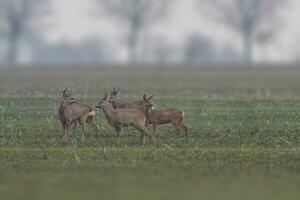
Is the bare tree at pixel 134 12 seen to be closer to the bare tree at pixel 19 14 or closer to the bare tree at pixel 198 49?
the bare tree at pixel 19 14

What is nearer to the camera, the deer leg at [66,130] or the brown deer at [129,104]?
the deer leg at [66,130]

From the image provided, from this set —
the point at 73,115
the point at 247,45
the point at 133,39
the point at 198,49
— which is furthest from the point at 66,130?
the point at 198,49

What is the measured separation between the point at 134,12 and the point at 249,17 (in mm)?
15187

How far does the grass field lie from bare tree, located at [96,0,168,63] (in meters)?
86.5

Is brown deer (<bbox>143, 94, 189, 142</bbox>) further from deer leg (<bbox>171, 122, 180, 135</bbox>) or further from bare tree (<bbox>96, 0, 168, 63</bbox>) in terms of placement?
bare tree (<bbox>96, 0, 168, 63</bbox>)

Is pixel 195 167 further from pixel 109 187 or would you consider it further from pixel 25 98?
pixel 25 98

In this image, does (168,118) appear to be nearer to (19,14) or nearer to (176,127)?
(176,127)

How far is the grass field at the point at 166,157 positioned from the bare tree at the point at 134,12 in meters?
86.5

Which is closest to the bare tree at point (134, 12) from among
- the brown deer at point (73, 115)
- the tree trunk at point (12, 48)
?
the tree trunk at point (12, 48)

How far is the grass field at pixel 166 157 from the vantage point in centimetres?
1484

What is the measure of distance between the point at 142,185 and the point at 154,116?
7348mm

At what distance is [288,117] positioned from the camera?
26.7m

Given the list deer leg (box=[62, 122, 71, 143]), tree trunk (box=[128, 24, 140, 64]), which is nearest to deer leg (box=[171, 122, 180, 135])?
deer leg (box=[62, 122, 71, 143])

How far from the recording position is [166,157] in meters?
19.2
